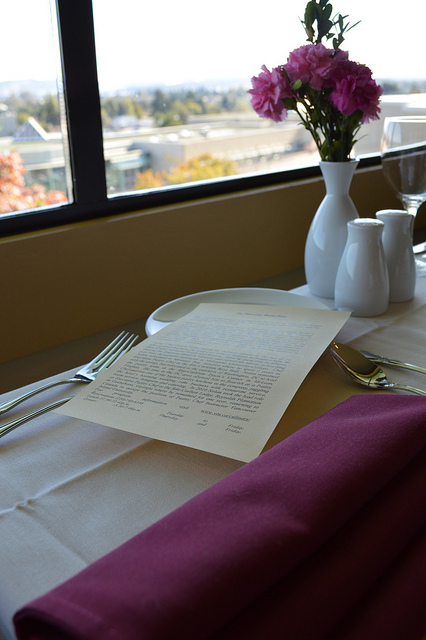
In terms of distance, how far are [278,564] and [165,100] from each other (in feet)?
5.50

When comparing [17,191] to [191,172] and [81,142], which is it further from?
[191,172]

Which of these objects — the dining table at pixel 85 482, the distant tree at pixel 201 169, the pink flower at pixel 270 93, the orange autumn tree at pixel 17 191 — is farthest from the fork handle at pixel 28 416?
the distant tree at pixel 201 169

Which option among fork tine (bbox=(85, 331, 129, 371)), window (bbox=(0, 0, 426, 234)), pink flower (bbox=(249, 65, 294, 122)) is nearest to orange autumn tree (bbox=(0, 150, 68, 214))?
window (bbox=(0, 0, 426, 234))

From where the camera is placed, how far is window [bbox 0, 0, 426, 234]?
1283 millimetres

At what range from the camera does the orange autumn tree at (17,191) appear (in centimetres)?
133

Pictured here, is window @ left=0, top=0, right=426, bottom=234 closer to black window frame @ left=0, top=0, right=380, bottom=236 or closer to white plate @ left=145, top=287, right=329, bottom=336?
black window frame @ left=0, top=0, right=380, bottom=236

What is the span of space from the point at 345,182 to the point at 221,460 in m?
0.60

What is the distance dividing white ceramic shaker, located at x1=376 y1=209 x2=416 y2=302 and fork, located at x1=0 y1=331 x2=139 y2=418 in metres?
0.43

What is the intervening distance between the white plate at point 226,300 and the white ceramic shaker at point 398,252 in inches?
6.9

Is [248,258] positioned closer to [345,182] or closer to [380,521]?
[345,182]

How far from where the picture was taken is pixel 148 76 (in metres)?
1.66

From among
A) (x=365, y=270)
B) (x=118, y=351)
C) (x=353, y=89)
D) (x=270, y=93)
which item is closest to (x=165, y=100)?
(x=270, y=93)

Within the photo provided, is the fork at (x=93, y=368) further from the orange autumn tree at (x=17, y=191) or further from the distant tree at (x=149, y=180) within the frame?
the distant tree at (x=149, y=180)

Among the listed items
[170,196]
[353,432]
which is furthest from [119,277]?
[353,432]
